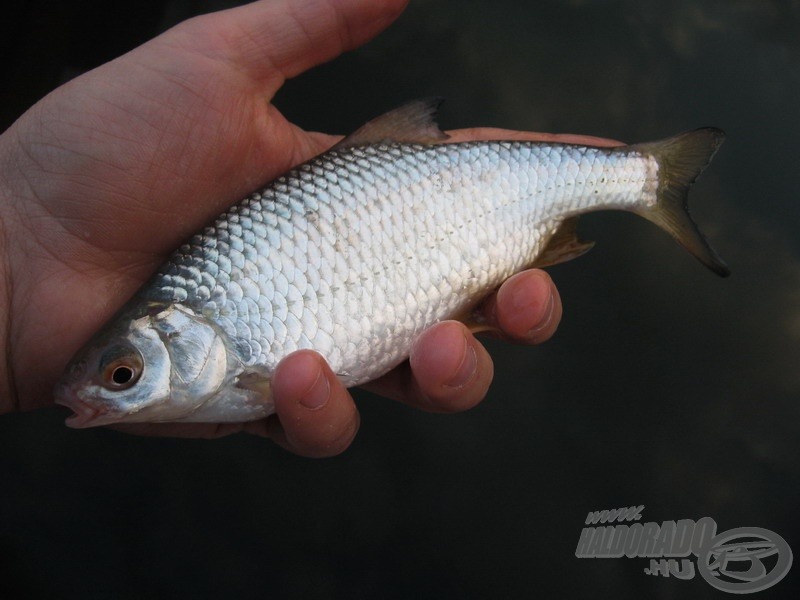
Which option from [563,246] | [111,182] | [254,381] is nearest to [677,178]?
[563,246]

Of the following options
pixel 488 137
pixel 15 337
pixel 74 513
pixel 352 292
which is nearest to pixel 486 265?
pixel 352 292

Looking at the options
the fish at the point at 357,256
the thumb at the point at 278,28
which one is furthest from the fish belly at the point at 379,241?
the thumb at the point at 278,28

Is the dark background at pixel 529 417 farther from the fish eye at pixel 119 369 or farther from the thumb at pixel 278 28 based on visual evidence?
the fish eye at pixel 119 369

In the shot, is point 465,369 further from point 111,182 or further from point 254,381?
point 111,182

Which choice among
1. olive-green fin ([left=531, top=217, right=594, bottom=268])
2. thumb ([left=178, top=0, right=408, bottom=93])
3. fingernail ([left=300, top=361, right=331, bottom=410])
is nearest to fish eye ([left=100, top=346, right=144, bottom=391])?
fingernail ([left=300, top=361, right=331, bottom=410])

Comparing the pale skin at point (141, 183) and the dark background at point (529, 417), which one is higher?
the pale skin at point (141, 183)

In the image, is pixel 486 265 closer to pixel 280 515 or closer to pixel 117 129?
pixel 117 129

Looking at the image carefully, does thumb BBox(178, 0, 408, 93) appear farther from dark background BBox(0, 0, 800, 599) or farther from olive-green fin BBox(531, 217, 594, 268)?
dark background BBox(0, 0, 800, 599)

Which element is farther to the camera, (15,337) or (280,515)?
(280,515)
